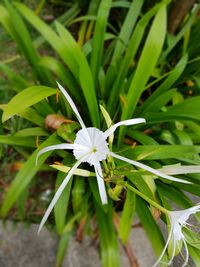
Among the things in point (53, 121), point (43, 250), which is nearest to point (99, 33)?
point (53, 121)

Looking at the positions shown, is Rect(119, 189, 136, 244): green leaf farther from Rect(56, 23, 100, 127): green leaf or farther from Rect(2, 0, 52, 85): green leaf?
Rect(2, 0, 52, 85): green leaf

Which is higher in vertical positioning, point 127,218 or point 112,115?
point 112,115

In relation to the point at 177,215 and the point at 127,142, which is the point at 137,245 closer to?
the point at 127,142

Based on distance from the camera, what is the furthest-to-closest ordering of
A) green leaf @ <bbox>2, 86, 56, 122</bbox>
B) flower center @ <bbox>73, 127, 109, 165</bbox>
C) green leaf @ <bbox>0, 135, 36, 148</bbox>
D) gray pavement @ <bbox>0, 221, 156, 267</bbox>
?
gray pavement @ <bbox>0, 221, 156, 267</bbox> < green leaf @ <bbox>0, 135, 36, 148</bbox> < green leaf @ <bbox>2, 86, 56, 122</bbox> < flower center @ <bbox>73, 127, 109, 165</bbox>

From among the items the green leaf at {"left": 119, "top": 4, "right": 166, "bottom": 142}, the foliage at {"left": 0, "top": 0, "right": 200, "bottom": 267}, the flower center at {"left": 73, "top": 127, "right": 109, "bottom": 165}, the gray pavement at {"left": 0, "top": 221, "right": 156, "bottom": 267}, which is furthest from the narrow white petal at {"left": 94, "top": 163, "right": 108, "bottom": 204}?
the gray pavement at {"left": 0, "top": 221, "right": 156, "bottom": 267}

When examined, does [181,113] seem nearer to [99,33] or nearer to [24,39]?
[99,33]

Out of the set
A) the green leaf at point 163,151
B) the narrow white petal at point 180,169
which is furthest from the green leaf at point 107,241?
the narrow white petal at point 180,169

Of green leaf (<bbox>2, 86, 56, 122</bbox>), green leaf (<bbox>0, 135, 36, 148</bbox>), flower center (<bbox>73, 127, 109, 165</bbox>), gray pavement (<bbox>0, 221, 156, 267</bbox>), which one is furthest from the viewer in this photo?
gray pavement (<bbox>0, 221, 156, 267</bbox>)

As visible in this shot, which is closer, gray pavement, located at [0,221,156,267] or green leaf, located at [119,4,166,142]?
green leaf, located at [119,4,166,142]
